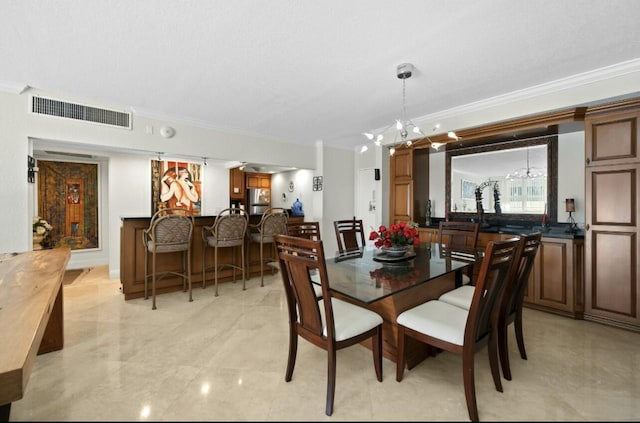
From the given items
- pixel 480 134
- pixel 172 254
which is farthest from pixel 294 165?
pixel 480 134

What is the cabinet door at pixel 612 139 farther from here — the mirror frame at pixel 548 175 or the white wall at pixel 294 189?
the white wall at pixel 294 189

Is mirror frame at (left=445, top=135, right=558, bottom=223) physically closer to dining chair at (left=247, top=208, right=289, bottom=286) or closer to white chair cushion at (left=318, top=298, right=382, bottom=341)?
dining chair at (left=247, top=208, right=289, bottom=286)

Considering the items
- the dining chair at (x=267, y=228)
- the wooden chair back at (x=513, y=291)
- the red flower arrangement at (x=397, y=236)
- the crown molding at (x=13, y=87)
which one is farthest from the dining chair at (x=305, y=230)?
the crown molding at (x=13, y=87)

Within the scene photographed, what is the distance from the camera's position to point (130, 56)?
2148 millimetres

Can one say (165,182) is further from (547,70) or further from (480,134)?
(547,70)

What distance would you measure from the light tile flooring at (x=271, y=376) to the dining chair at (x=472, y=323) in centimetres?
14

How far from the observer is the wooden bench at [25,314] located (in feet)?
2.49

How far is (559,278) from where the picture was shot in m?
2.75

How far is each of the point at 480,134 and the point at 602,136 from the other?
102 centimetres

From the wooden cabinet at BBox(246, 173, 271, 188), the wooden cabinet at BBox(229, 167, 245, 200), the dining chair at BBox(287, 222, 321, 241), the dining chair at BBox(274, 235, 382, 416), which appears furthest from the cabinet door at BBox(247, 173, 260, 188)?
the dining chair at BBox(274, 235, 382, 416)

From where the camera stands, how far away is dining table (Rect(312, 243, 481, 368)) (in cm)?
159

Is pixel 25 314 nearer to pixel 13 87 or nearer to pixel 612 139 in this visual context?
pixel 13 87

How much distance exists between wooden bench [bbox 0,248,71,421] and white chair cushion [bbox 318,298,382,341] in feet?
A: 3.74

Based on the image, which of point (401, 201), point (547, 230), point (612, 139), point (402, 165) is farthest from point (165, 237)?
point (612, 139)
